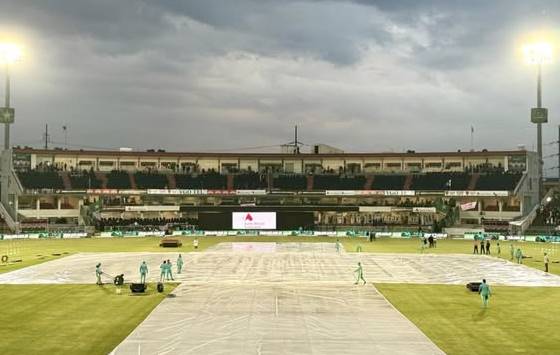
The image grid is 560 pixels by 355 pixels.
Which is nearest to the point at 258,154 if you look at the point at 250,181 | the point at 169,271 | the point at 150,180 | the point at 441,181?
the point at 250,181

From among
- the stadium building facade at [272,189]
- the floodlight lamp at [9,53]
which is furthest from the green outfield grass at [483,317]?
the floodlight lamp at [9,53]

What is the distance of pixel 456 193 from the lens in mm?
112062

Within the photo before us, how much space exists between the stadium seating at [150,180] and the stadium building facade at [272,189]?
203 millimetres

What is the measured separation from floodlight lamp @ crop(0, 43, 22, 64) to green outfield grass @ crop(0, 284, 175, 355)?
68635 millimetres

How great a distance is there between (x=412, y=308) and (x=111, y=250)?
46433mm

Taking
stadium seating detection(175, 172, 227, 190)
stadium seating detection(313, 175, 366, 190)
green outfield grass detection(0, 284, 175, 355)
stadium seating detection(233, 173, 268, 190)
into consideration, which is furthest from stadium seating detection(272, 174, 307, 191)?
green outfield grass detection(0, 284, 175, 355)

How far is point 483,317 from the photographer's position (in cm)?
3070

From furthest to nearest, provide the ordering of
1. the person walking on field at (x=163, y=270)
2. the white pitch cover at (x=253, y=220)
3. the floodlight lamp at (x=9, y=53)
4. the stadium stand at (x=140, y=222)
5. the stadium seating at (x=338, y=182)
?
the stadium seating at (x=338, y=182) < the stadium stand at (x=140, y=222) < the white pitch cover at (x=253, y=220) < the floodlight lamp at (x=9, y=53) < the person walking on field at (x=163, y=270)

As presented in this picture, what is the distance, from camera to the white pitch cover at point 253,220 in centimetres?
10219

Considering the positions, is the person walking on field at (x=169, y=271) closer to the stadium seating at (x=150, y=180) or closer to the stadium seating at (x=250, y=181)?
the stadium seating at (x=150, y=180)

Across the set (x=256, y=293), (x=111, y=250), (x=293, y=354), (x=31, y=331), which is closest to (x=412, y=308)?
(x=256, y=293)

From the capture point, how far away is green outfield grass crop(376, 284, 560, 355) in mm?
24953

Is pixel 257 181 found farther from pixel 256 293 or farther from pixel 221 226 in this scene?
pixel 256 293

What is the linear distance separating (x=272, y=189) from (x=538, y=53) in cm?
5407
